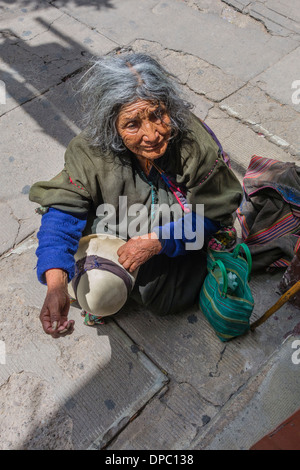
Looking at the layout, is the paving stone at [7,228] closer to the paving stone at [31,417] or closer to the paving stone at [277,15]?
the paving stone at [31,417]

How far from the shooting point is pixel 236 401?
6.25ft

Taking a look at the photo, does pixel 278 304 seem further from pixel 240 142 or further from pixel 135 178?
pixel 240 142

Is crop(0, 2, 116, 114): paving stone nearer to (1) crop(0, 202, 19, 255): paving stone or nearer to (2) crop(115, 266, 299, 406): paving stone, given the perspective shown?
(1) crop(0, 202, 19, 255): paving stone

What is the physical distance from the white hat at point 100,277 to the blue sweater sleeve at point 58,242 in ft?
0.30

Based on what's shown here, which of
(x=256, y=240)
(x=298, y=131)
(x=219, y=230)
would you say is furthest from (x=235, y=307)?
(x=298, y=131)

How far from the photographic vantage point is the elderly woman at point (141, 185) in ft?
5.52

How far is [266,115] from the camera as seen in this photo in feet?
10.7

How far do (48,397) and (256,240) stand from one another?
1408 mm

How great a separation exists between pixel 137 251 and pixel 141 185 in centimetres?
32

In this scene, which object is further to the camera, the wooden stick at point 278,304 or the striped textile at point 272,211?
the striped textile at point 272,211

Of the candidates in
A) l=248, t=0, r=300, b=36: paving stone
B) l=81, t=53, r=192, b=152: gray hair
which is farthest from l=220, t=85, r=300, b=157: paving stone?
l=81, t=53, r=192, b=152: gray hair

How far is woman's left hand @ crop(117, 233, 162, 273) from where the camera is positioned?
190 centimetres

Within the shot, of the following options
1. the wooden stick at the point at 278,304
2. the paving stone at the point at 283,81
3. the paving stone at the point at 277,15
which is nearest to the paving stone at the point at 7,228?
the wooden stick at the point at 278,304

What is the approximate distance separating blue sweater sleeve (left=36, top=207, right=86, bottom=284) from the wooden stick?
0.96 m
